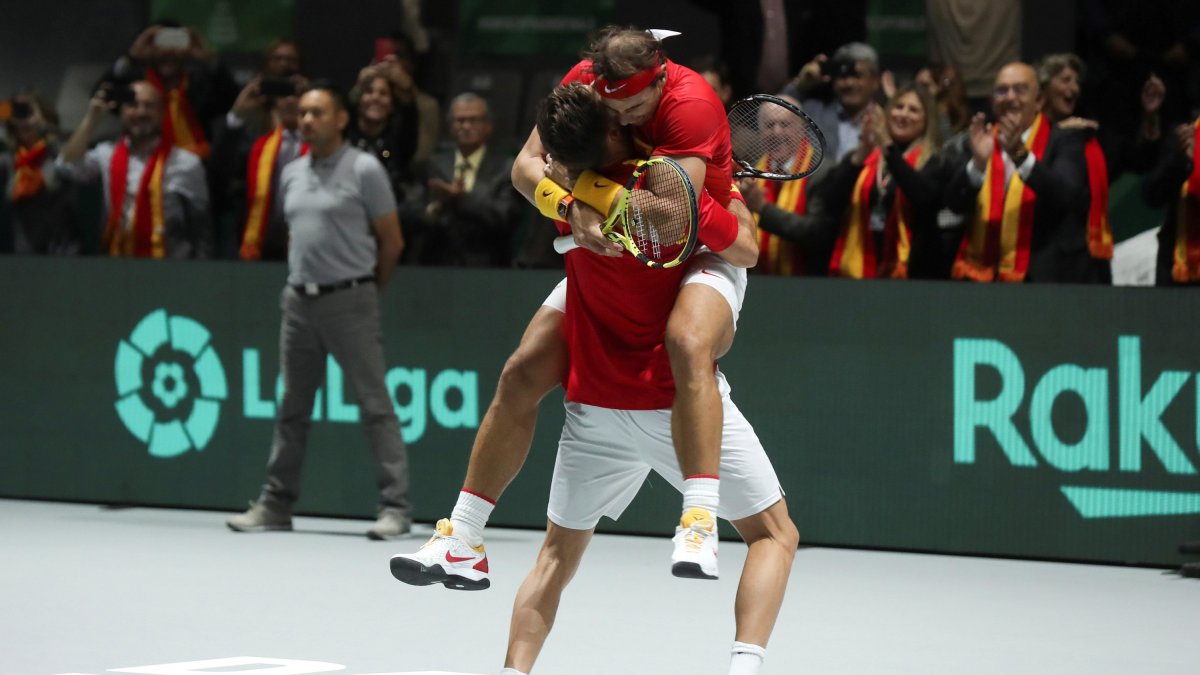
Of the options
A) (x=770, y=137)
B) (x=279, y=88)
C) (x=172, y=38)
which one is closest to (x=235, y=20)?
(x=172, y=38)

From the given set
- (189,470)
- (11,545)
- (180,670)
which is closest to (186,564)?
(11,545)

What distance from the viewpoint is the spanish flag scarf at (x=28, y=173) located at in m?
10.8

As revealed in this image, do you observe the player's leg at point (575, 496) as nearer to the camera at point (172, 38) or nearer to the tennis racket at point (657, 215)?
the tennis racket at point (657, 215)

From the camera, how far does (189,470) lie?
10.1 meters

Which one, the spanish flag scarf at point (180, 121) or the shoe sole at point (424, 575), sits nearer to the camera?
the shoe sole at point (424, 575)

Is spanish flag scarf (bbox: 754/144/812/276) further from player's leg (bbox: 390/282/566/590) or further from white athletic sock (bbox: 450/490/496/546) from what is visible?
white athletic sock (bbox: 450/490/496/546)

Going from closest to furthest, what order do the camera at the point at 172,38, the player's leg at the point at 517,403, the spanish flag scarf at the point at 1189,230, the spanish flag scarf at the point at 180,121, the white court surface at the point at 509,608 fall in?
the player's leg at the point at 517,403, the white court surface at the point at 509,608, the spanish flag scarf at the point at 1189,230, the spanish flag scarf at the point at 180,121, the camera at the point at 172,38

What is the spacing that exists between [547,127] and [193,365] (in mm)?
5749

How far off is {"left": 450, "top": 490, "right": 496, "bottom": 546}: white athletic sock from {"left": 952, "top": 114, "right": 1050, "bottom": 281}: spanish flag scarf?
13.8ft

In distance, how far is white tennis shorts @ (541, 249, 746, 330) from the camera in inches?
195

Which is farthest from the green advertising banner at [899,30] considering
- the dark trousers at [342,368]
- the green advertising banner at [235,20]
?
the green advertising banner at [235,20]

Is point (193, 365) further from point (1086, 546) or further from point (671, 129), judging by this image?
point (671, 129)

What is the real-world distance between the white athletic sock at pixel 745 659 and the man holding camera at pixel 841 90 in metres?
4.45

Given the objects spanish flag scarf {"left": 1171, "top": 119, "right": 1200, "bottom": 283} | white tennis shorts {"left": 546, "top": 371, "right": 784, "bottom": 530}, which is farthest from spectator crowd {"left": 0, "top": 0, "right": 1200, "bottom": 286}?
white tennis shorts {"left": 546, "top": 371, "right": 784, "bottom": 530}
